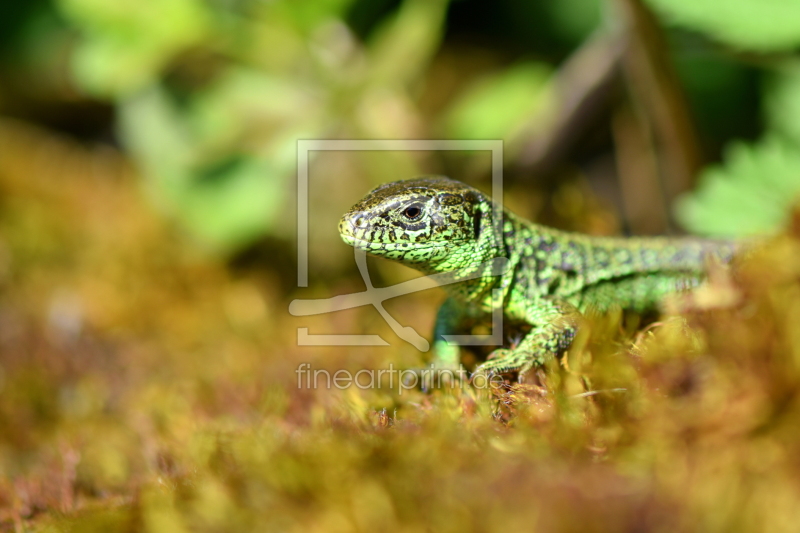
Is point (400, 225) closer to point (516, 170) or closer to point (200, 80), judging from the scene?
point (516, 170)

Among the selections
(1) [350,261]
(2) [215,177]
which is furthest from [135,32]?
(1) [350,261]

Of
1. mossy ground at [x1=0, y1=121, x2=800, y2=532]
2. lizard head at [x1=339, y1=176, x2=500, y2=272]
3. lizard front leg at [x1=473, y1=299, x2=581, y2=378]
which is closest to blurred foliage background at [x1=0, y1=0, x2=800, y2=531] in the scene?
mossy ground at [x1=0, y1=121, x2=800, y2=532]

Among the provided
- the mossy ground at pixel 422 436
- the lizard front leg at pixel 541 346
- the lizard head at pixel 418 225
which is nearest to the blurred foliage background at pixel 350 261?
the mossy ground at pixel 422 436

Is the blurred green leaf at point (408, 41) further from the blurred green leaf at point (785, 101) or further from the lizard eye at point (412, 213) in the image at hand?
the blurred green leaf at point (785, 101)

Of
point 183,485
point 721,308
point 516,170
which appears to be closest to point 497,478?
point 721,308

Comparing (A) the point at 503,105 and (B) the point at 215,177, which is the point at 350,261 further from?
(A) the point at 503,105
